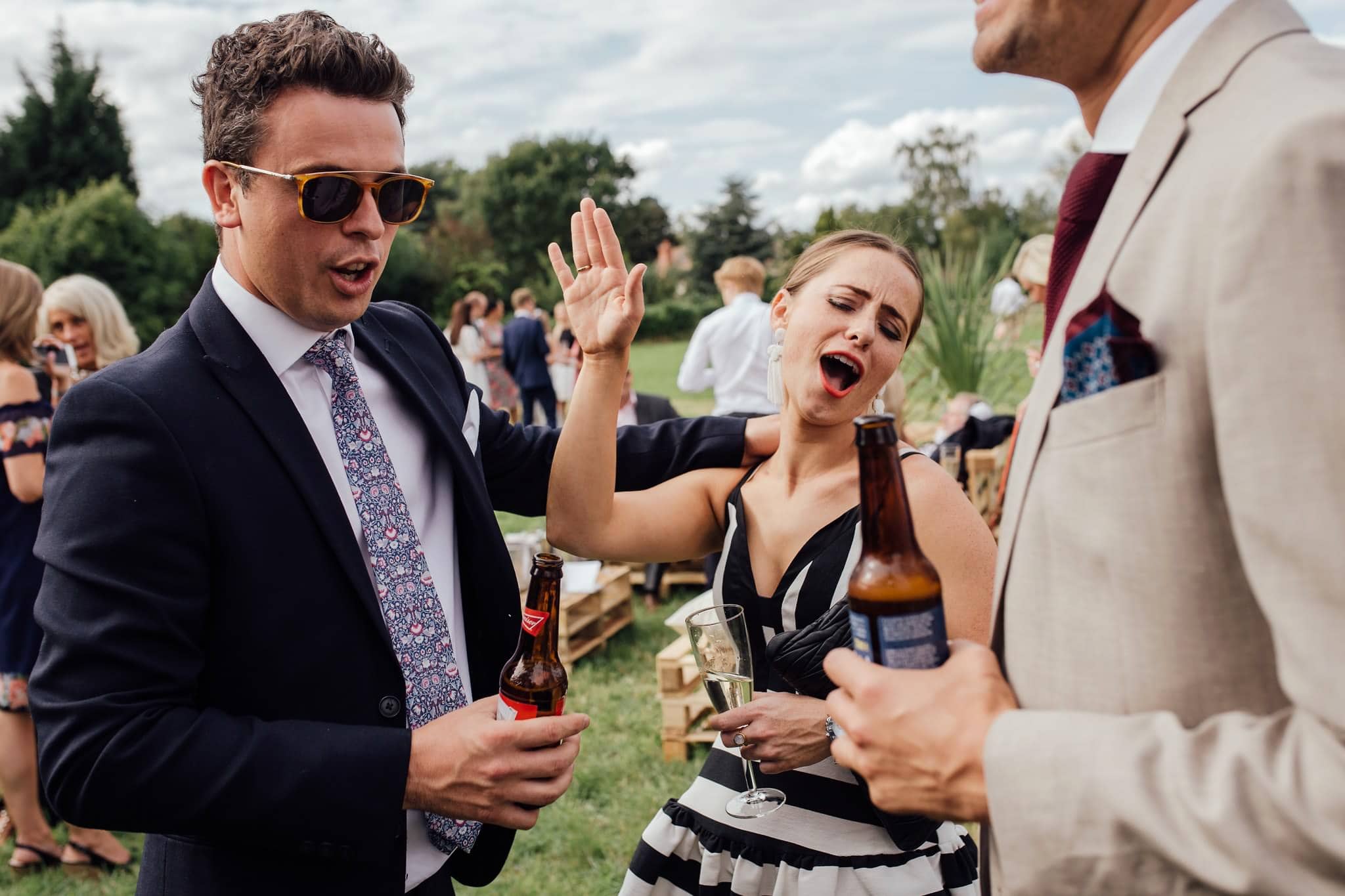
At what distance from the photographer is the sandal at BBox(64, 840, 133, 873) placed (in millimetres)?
4285

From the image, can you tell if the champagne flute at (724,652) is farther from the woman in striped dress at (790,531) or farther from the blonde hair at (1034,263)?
the blonde hair at (1034,263)

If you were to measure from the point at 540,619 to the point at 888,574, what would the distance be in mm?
768

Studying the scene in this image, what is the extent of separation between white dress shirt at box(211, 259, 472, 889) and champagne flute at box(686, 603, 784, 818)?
1.74 ft

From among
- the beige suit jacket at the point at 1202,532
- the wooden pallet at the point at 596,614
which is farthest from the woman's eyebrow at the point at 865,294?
the wooden pallet at the point at 596,614

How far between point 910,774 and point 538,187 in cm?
6593

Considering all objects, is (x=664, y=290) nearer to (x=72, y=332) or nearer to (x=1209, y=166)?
(x=72, y=332)

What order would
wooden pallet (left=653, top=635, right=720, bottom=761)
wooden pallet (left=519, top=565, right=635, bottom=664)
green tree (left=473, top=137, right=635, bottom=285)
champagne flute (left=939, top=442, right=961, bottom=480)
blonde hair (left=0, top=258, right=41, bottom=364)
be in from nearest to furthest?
blonde hair (left=0, top=258, right=41, bottom=364)
wooden pallet (left=653, top=635, right=720, bottom=761)
wooden pallet (left=519, top=565, right=635, bottom=664)
champagne flute (left=939, top=442, right=961, bottom=480)
green tree (left=473, top=137, right=635, bottom=285)

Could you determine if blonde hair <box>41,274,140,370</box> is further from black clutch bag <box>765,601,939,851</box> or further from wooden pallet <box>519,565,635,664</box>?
black clutch bag <box>765,601,939,851</box>

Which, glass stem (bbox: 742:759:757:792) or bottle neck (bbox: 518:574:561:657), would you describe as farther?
glass stem (bbox: 742:759:757:792)

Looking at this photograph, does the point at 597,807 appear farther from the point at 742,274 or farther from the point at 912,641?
the point at 742,274

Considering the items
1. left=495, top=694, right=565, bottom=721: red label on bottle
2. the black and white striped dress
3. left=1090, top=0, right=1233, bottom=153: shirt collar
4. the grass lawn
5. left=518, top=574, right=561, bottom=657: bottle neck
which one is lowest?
the grass lawn

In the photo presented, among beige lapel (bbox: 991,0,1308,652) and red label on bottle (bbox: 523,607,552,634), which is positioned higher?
beige lapel (bbox: 991,0,1308,652)

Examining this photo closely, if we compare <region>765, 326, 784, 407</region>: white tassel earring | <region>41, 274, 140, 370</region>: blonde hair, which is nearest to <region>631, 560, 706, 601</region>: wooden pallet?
<region>41, 274, 140, 370</region>: blonde hair

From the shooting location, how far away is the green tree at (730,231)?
63.1m
